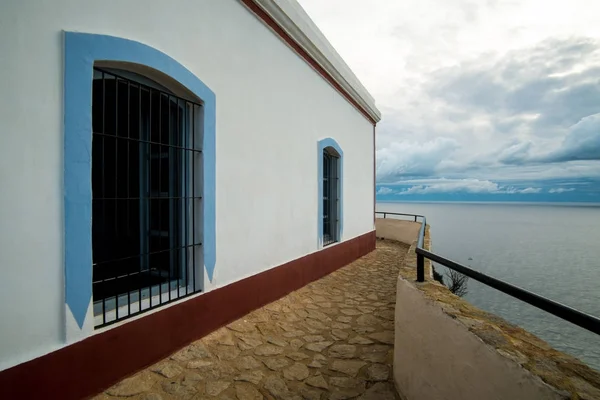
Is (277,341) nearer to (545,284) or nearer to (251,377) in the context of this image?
(251,377)

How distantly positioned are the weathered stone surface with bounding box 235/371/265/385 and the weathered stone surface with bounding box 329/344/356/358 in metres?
0.73

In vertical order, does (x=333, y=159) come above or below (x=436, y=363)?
above

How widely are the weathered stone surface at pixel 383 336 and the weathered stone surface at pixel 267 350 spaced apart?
102 centimetres

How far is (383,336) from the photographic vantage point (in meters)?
3.38

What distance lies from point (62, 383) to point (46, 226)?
101 centimetres

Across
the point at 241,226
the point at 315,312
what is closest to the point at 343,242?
the point at 315,312

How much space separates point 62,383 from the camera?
2014 mm

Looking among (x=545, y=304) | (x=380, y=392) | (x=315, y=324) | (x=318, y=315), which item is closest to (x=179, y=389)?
(x=380, y=392)

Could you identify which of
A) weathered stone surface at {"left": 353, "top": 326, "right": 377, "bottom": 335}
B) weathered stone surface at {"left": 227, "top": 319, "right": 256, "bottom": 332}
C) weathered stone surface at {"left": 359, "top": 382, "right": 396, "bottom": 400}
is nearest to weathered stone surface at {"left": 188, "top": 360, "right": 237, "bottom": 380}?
weathered stone surface at {"left": 227, "top": 319, "right": 256, "bottom": 332}

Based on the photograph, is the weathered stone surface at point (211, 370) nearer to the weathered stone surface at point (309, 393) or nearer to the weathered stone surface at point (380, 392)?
the weathered stone surface at point (309, 393)

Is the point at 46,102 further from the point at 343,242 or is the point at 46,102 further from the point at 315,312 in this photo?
the point at 343,242

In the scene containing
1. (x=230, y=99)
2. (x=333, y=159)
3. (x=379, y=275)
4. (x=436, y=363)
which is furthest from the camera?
(x=333, y=159)

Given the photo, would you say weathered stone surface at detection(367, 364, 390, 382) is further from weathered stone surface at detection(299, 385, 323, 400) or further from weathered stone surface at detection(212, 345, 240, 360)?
weathered stone surface at detection(212, 345, 240, 360)

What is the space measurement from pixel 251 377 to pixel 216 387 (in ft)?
0.95
